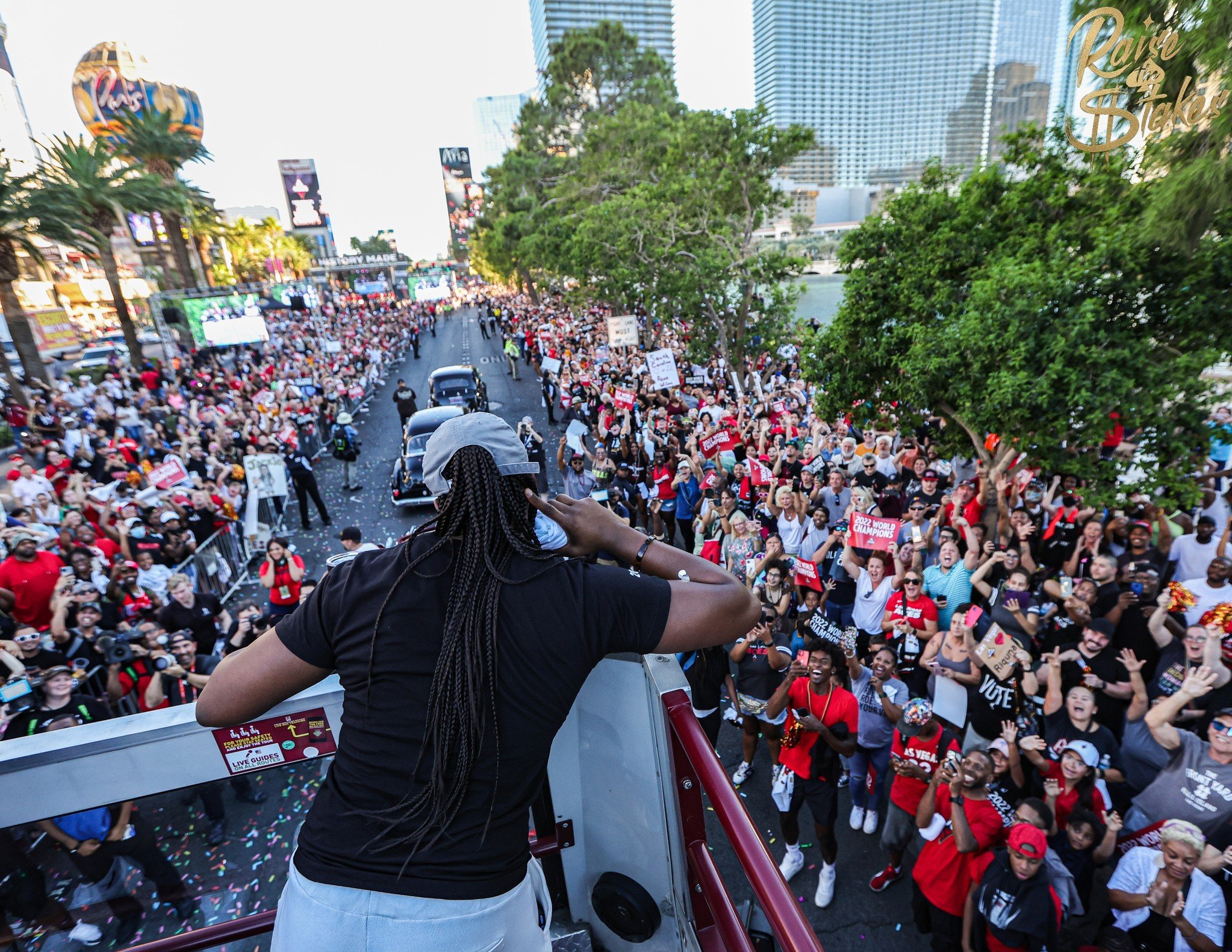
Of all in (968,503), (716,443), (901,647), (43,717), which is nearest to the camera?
(43,717)

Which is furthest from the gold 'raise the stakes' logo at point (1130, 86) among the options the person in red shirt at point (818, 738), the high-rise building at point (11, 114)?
the high-rise building at point (11, 114)

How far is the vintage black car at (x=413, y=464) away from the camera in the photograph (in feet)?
40.9

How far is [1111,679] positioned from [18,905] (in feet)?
20.4

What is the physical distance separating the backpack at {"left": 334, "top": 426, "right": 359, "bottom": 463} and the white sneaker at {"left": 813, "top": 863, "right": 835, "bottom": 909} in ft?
42.3

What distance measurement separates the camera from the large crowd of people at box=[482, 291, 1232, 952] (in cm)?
356

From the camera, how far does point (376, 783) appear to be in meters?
1.45

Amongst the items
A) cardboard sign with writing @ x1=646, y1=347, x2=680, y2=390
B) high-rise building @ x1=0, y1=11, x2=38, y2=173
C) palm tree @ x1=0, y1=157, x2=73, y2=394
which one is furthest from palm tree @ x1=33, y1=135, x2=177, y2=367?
high-rise building @ x1=0, y1=11, x2=38, y2=173

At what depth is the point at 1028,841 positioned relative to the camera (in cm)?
331

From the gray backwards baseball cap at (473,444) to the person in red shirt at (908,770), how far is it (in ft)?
12.6

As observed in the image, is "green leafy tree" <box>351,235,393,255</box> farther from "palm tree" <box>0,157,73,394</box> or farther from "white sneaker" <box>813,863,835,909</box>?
"white sneaker" <box>813,863,835,909</box>

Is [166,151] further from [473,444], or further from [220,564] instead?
[473,444]

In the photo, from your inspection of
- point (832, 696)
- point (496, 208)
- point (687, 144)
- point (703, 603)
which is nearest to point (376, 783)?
point (703, 603)

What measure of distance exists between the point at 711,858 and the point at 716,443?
8392 millimetres

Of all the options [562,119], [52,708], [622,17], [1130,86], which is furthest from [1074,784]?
[622,17]
